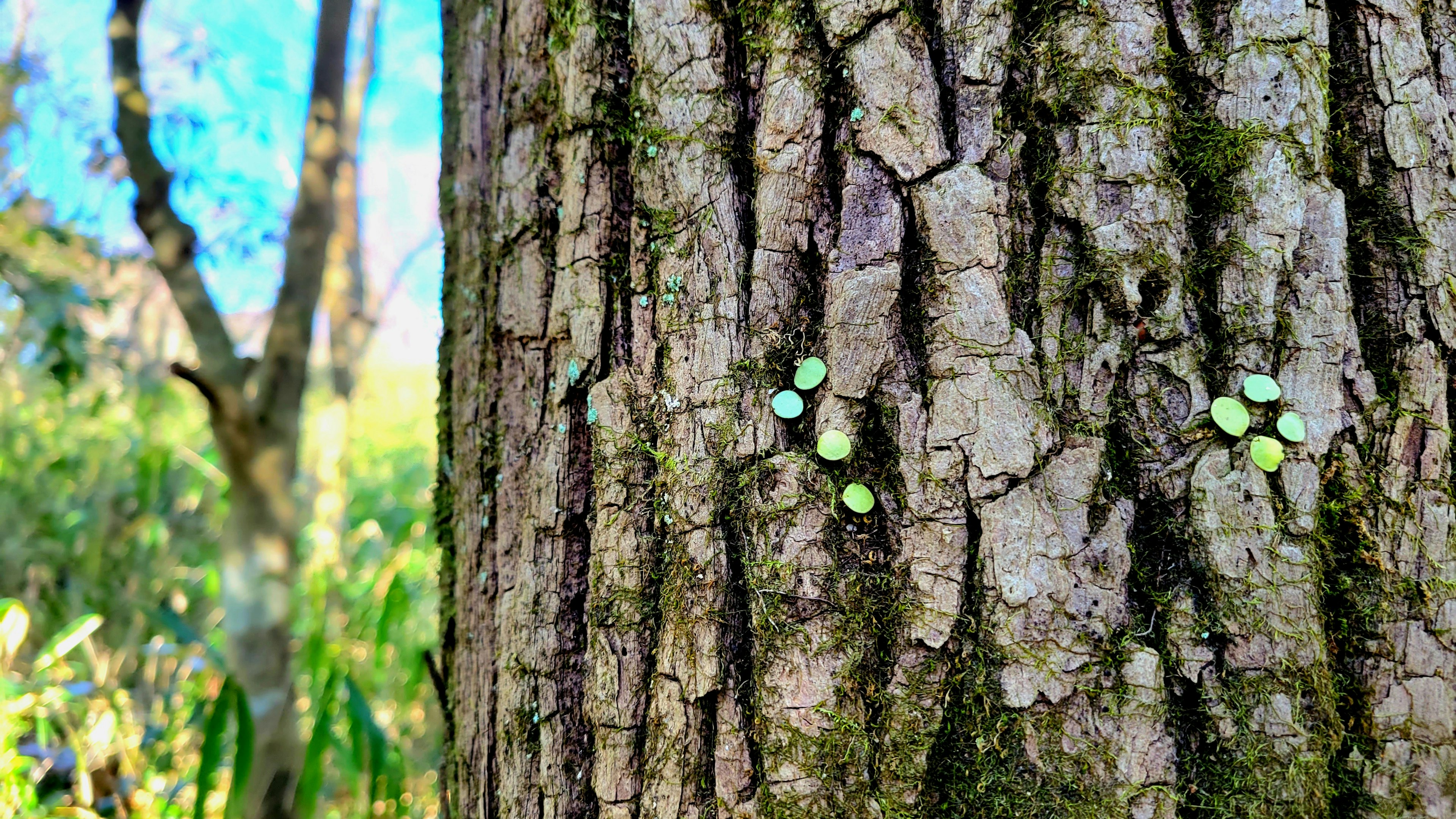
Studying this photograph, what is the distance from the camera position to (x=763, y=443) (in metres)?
0.88

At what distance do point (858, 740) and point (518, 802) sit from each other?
0.46 meters

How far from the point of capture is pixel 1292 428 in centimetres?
84

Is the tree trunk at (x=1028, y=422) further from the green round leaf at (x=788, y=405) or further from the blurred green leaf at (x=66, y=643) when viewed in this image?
the blurred green leaf at (x=66, y=643)

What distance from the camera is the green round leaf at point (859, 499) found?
2.81 ft

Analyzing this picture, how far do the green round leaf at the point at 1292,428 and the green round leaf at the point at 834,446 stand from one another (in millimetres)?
458

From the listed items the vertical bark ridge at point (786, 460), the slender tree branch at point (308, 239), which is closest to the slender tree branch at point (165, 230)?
the slender tree branch at point (308, 239)

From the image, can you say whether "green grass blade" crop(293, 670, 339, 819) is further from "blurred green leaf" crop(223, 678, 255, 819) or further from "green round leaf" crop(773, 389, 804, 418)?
"green round leaf" crop(773, 389, 804, 418)

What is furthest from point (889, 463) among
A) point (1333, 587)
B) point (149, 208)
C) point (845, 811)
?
point (149, 208)

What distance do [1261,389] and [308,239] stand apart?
278cm

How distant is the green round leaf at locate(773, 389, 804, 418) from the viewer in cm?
88

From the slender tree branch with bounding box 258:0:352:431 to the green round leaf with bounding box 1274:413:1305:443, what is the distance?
2.62 metres

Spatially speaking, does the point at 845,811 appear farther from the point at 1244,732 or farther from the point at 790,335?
the point at 790,335

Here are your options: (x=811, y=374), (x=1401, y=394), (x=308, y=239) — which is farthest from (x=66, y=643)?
(x=1401, y=394)

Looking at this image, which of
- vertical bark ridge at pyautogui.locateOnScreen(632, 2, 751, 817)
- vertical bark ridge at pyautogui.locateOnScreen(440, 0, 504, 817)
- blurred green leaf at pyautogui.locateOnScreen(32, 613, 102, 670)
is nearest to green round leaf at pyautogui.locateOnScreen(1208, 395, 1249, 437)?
vertical bark ridge at pyautogui.locateOnScreen(632, 2, 751, 817)
